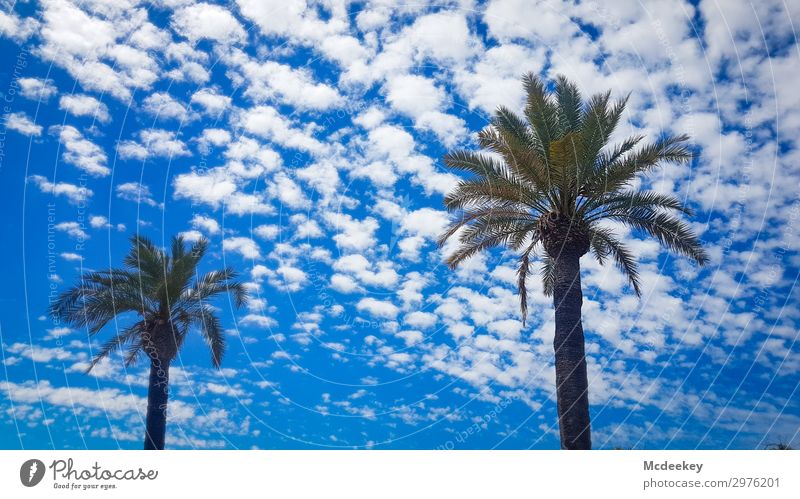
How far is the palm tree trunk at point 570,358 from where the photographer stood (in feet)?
51.2

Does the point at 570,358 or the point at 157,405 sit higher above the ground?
the point at 157,405

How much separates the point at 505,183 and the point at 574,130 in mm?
2580

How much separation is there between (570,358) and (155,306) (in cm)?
1498

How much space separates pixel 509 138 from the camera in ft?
56.9

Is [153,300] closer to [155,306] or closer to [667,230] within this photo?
[155,306]

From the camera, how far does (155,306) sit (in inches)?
947

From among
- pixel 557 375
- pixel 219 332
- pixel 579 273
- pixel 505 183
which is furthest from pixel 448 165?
pixel 219 332

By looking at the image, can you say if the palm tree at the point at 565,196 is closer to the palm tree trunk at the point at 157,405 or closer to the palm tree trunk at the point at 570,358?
the palm tree trunk at the point at 570,358

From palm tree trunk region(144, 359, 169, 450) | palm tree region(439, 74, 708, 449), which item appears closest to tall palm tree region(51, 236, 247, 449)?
palm tree trunk region(144, 359, 169, 450)

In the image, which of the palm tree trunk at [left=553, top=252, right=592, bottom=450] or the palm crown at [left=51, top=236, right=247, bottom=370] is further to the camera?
the palm crown at [left=51, top=236, right=247, bottom=370]

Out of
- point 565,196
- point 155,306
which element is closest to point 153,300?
point 155,306

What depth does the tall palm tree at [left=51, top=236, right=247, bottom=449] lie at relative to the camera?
22734mm

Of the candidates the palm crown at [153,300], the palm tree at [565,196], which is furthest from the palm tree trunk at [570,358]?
the palm crown at [153,300]

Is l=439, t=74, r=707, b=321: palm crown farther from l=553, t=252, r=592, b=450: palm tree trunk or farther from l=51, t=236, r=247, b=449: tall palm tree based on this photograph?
l=51, t=236, r=247, b=449: tall palm tree
